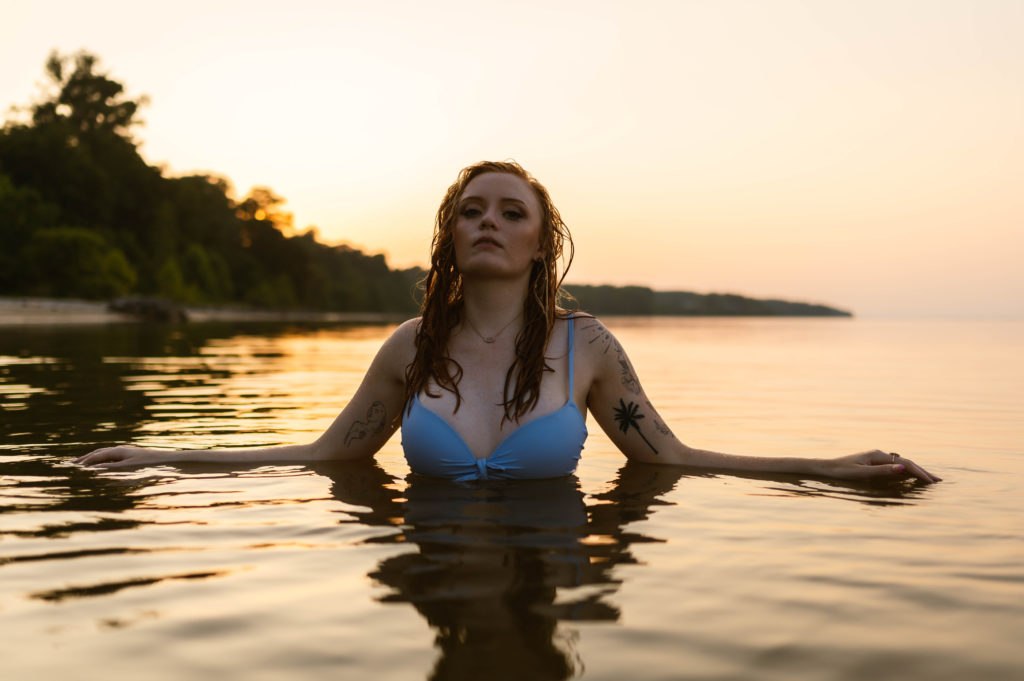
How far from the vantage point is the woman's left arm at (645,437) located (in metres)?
4.93

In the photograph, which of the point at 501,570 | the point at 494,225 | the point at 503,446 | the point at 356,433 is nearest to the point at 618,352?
the point at 503,446

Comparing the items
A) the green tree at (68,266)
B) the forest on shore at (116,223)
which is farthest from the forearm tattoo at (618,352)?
the green tree at (68,266)

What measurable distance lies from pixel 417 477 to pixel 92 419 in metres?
4.04

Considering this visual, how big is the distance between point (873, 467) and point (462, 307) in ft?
→ 8.12

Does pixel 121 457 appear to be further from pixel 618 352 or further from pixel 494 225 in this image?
pixel 618 352

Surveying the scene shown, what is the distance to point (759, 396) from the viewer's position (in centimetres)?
1128

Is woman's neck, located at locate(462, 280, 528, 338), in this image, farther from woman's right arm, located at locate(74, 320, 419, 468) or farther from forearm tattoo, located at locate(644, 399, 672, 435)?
forearm tattoo, located at locate(644, 399, 672, 435)

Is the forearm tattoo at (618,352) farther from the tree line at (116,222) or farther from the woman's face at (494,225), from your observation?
the tree line at (116,222)

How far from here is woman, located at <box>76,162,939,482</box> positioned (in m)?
4.61

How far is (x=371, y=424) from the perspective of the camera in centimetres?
527

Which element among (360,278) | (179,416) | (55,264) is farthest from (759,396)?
(360,278)

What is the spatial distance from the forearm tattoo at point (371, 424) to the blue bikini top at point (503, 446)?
0.42 m

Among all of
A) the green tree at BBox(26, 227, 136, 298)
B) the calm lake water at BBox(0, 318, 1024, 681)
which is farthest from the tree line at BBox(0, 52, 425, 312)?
the calm lake water at BBox(0, 318, 1024, 681)

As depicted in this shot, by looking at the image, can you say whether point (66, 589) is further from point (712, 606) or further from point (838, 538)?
point (838, 538)
